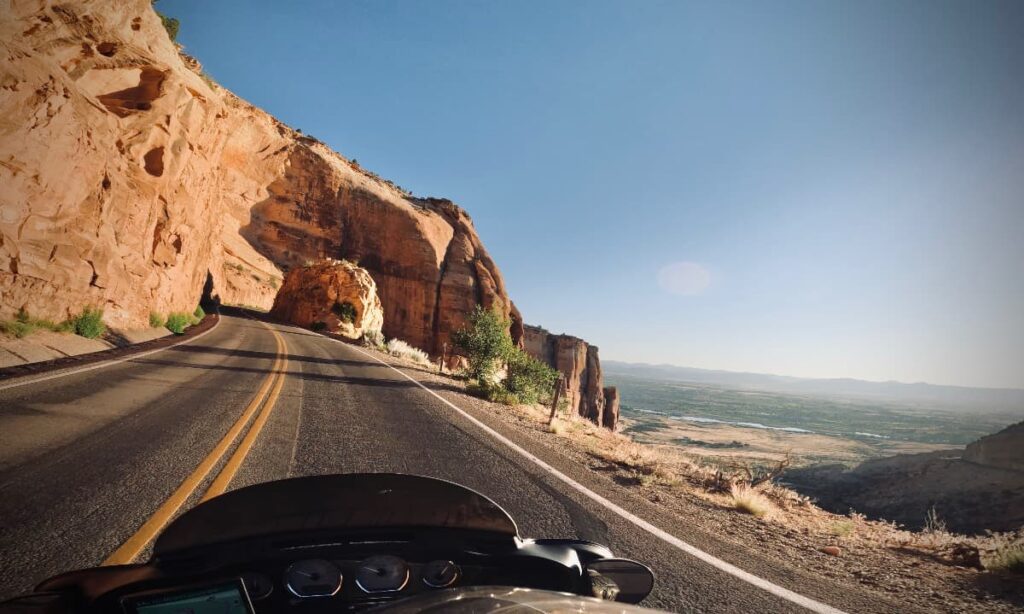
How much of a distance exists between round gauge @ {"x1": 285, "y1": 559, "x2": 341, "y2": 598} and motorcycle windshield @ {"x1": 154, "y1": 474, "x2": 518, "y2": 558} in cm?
11

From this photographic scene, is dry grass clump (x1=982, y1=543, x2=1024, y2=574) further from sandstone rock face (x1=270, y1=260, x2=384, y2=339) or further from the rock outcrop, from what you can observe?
sandstone rock face (x1=270, y1=260, x2=384, y2=339)

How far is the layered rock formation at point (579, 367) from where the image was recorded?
6284 cm

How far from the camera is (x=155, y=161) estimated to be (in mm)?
16172

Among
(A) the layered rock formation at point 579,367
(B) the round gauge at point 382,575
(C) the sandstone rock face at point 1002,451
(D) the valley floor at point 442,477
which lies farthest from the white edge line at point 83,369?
(A) the layered rock formation at point 579,367

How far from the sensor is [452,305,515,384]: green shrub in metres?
17.1

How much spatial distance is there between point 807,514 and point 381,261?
150 ft

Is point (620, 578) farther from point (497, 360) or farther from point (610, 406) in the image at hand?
point (610, 406)

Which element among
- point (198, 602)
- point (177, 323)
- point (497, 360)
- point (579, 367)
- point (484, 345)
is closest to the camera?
point (198, 602)

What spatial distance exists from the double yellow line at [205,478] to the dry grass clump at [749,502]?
5736 millimetres

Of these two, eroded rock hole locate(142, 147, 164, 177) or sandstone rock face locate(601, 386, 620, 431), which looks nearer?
eroded rock hole locate(142, 147, 164, 177)

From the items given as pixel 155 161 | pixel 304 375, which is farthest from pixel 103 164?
pixel 304 375

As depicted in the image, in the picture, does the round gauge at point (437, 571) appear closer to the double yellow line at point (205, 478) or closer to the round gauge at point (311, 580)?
the round gauge at point (311, 580)

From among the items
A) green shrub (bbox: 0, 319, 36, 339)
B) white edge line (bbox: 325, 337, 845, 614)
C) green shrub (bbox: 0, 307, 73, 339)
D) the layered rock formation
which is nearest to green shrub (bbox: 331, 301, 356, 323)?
green shrub (bbox: 0, 307, 73, 339)

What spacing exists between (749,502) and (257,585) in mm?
5556
